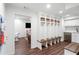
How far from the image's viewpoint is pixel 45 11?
152 centimetres

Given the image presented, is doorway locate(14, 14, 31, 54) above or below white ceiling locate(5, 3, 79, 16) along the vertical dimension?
below

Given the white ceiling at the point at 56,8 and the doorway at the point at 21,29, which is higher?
the white ceiling at the point at 56,8

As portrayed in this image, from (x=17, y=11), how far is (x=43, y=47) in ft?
3.83

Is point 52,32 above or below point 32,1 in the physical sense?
below

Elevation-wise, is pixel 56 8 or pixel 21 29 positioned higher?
Answer: pixel 56 8

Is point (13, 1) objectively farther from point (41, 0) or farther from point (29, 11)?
point (29, 11)

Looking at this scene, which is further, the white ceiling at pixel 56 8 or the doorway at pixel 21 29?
the doorway at pixel 21 29

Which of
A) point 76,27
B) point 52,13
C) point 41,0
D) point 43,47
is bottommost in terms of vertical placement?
point 43,47

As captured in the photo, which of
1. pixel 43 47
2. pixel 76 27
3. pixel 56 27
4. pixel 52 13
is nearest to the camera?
pixel 76 27

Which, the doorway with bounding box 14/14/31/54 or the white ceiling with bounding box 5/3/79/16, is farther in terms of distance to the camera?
the doorway with bounding box 14/14/31/54

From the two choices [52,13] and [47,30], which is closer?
[52,13]

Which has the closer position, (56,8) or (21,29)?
(56,8)
